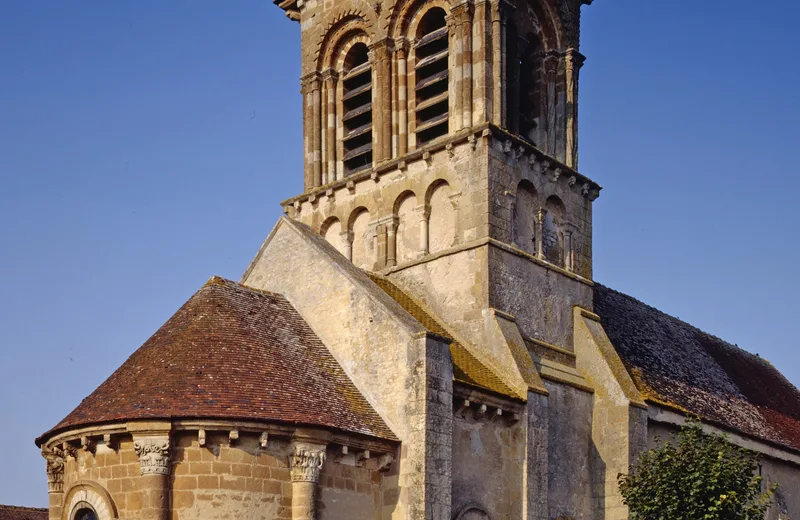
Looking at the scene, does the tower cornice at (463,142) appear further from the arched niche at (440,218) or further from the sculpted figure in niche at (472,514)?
the sculpted figure in niche at (472,514)

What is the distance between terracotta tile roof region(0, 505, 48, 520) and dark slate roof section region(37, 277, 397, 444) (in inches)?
472

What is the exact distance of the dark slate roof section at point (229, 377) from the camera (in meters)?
22.8

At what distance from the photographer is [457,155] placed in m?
29.1

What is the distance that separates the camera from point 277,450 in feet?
75.3

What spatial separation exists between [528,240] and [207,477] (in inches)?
419

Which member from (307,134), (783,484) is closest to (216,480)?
(307,134)

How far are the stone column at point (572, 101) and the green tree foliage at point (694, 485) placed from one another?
28.9 feet

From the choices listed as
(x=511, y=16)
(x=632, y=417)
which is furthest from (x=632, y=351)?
(x=511, y=16)

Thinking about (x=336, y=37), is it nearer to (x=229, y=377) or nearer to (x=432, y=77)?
(x=432, y=77)

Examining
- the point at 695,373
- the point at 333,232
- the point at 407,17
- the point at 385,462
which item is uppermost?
the point at 407,17

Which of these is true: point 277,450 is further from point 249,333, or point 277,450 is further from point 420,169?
point 420,169

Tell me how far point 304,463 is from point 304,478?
0.90 feet

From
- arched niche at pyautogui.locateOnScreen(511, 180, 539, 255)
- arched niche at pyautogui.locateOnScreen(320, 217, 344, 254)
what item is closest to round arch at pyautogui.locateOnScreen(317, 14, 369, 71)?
arched niche at pyautogui.locateOnScreen(320, 217, 344, 254)

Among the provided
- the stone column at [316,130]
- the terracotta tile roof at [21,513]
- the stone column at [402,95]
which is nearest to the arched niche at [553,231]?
the stone column at [402,95]
